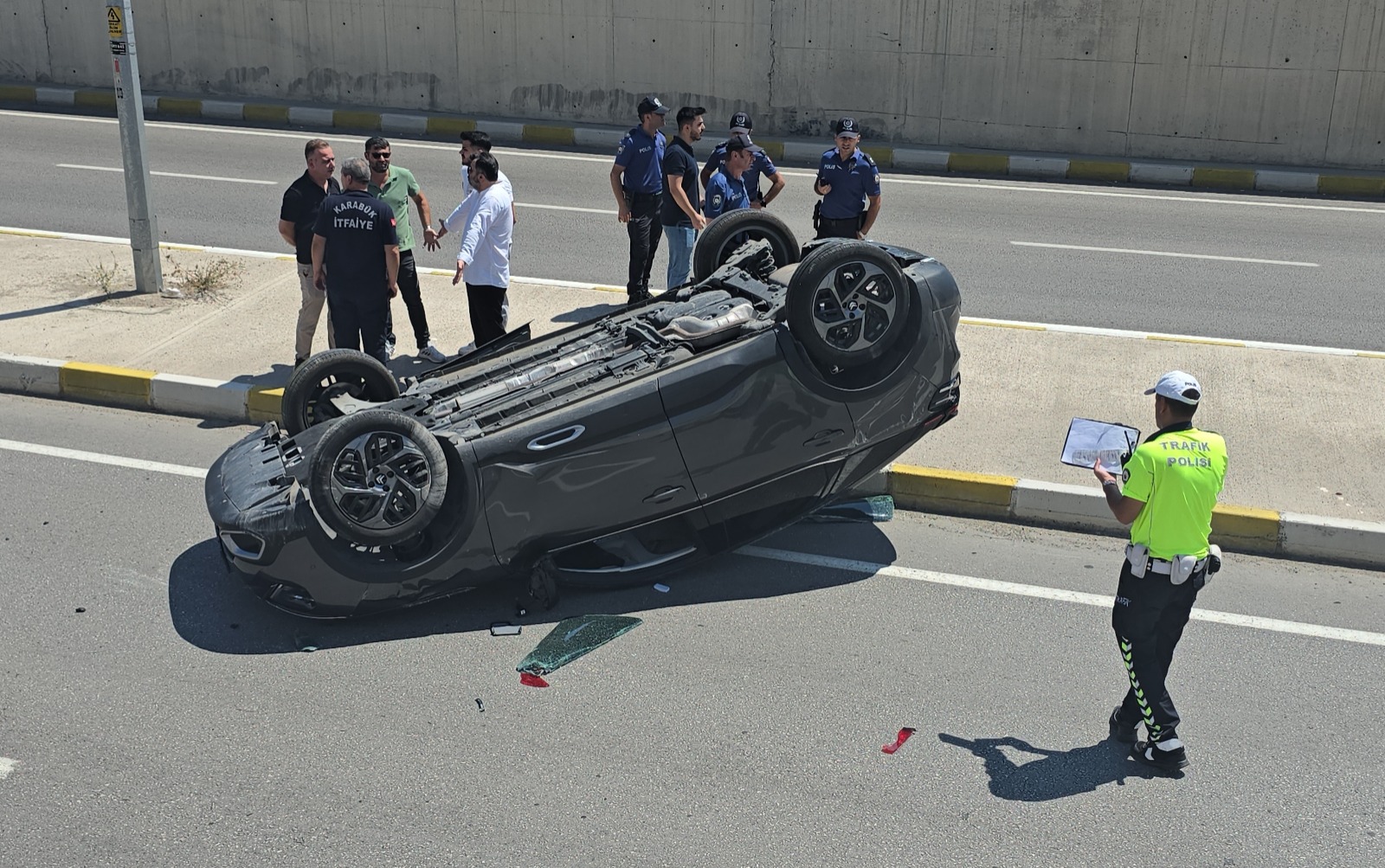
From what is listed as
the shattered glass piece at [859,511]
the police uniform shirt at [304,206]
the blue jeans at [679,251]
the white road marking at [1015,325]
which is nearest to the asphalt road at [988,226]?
the white road marking at [1015,325]

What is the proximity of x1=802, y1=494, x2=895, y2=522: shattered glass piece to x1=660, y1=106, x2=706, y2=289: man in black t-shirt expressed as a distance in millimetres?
2862

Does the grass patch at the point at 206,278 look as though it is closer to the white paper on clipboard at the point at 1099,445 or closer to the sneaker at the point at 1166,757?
the white paper on clipboard at the point at 1099,445

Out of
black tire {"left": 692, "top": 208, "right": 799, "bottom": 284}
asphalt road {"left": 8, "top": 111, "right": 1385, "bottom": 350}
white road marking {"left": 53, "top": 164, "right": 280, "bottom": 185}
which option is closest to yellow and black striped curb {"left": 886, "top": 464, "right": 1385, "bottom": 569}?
black tire {"left": 692, "top": 208, "right": 799, "bottom": 284}

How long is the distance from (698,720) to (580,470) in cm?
131

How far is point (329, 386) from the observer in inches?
274

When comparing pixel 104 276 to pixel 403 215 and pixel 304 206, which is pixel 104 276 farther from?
pixel 403 215

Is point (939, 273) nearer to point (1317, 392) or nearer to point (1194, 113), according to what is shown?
point (1317, 392)

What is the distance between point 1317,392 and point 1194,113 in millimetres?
10381

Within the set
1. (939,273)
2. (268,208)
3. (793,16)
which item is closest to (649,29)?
(793,16)

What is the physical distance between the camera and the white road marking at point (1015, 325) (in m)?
9.66

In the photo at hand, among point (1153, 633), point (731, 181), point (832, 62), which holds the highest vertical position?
point (832, 62)

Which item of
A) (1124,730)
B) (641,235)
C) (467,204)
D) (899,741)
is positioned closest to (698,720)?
(899,741)

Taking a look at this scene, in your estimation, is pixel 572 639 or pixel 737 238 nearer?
pixel 572 639

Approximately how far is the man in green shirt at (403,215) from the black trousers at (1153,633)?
512 cm
